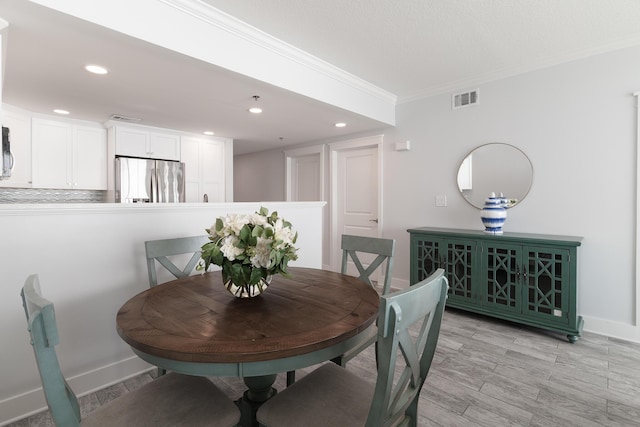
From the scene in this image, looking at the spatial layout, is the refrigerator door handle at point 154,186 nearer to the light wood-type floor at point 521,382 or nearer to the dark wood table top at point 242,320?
the light wood-type floor at point 521,382

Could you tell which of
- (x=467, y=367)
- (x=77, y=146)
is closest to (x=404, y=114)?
(x=467, y=367)

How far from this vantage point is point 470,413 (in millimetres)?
1762

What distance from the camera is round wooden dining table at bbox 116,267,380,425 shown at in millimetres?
943

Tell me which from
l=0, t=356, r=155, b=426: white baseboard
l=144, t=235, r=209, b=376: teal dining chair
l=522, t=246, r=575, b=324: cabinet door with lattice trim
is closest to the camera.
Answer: l=0, t=356, r=155, b=426: white baseboard

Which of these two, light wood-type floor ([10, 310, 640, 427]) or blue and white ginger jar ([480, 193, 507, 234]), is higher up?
blue and white ginger jar ([480, 193, 507, 234])

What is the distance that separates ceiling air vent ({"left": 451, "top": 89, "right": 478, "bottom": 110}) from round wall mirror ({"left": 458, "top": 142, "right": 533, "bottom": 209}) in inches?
20.7

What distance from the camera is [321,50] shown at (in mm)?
2795

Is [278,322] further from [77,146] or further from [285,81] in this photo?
[77,146]

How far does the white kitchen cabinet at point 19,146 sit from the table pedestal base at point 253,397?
3.96 meters

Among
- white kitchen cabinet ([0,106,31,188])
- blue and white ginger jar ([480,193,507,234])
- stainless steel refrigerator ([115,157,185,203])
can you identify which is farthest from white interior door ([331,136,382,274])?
white kitchen cabinet ([0,106,31,188])

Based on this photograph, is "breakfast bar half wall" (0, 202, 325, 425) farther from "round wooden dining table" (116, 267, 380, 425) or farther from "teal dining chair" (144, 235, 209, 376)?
"round wooden dining table" (116, 267, 380, 425)

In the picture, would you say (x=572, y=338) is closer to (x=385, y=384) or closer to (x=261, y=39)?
(x=385, y=384)

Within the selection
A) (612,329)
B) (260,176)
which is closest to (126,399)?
(612,329)

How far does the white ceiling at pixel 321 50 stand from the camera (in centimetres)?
212
